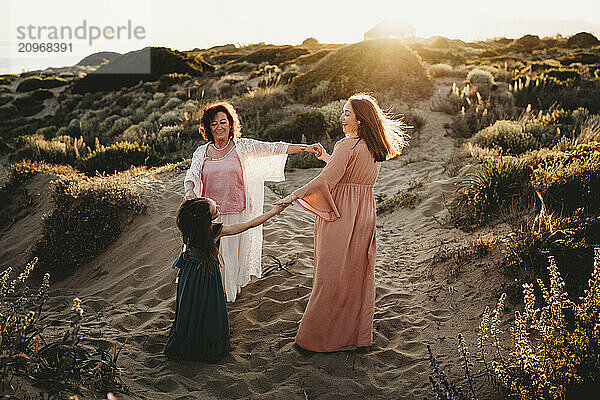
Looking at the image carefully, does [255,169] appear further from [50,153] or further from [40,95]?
[40,95]

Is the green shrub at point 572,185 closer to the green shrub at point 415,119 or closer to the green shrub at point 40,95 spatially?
the green shrub at point 415,119

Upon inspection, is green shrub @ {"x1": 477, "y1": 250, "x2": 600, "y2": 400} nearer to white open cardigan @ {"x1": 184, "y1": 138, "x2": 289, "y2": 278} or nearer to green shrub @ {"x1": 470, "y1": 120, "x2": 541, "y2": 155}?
white open cardigan @ {"x1": 184, "y1": 138, "x2": 289, "y2": 278}

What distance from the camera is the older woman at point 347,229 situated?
3924mm

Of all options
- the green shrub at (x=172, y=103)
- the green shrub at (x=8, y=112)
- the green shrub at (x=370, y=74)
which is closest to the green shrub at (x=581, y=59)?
the green shrub at (x=370, y=74)

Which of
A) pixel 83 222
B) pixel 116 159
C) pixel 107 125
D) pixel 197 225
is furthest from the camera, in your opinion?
pixel 107 125

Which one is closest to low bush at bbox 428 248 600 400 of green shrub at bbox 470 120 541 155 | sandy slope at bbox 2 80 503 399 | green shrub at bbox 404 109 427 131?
sandy slope at bbox 2 80 503 399

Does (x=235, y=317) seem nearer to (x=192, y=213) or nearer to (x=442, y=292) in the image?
(x=192, y=213)

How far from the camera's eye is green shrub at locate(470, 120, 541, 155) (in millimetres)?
9578

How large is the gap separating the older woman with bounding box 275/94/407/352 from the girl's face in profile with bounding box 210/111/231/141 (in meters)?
1.36

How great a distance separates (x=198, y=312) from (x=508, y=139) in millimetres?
8395

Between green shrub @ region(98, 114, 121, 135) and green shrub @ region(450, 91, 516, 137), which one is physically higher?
green shrub @ region(450, 91, 516, 137)

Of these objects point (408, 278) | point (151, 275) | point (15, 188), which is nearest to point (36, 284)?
point (151, 275)

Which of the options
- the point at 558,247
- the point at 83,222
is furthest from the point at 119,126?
the point at 558,247

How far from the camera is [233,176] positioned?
4.91m
